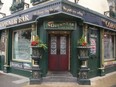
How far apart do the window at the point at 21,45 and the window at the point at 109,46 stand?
533 centimetres

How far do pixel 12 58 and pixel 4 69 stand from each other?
95cm

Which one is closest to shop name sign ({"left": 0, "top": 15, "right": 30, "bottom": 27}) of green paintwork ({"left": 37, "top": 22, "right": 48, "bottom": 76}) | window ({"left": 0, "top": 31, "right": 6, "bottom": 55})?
window ({"left": 0, "top": 31, "right": 6, "bottom": 55})

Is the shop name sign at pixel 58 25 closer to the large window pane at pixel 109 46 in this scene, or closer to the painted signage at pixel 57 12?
the painted signage at pixel 57 12

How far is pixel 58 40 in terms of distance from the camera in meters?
10.0

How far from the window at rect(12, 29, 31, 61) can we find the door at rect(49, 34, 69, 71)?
1710 mm

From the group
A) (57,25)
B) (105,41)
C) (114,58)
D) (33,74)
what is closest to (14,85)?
(33,74)

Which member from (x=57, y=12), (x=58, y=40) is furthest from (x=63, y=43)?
(x=57, y=12)

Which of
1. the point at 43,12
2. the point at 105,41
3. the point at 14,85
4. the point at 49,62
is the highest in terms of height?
the point at 43,12

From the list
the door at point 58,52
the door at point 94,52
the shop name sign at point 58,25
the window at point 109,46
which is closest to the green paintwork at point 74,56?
the door at point 58,52

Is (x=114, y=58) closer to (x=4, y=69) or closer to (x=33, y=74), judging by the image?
(x=33, y=74)

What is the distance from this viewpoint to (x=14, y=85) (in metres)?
8.86

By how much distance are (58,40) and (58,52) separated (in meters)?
0.67

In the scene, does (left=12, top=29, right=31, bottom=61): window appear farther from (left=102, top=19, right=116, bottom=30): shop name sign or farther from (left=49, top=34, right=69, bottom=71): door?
(left=102, top=19, right=116, bottom=30): shop name sign

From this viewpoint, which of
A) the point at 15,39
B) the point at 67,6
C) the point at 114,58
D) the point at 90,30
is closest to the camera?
the point at 67,6
